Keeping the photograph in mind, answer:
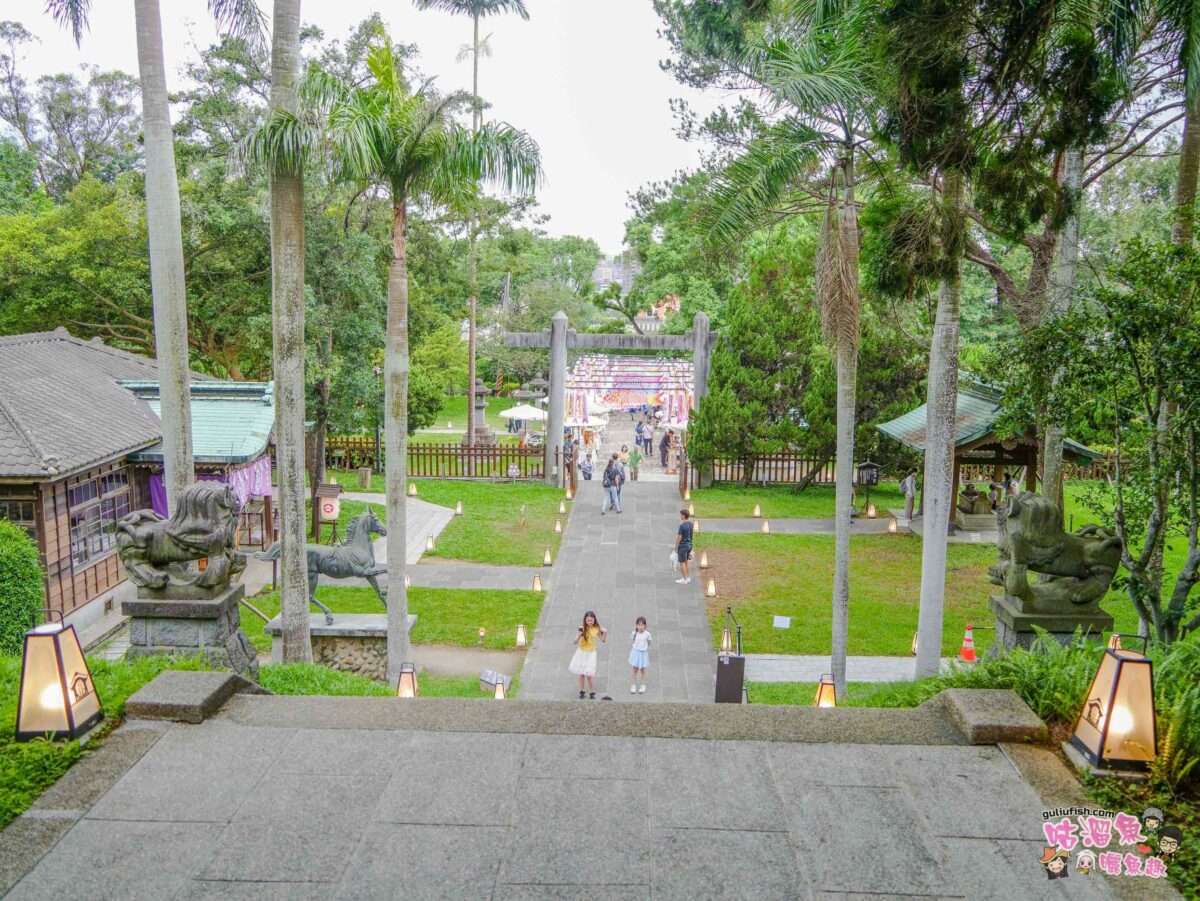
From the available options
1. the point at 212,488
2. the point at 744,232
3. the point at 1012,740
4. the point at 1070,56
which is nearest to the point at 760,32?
the point at 744,232

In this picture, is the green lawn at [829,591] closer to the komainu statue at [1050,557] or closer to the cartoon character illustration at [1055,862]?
the komainu statue at [1050,557]

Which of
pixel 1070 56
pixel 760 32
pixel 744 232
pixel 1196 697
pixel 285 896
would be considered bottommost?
pixel 285 896

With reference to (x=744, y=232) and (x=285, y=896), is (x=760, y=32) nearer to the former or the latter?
(x=744, y=232)

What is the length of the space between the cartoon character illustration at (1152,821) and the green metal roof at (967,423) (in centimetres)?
1317

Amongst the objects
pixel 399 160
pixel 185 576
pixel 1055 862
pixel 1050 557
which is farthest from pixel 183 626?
pixel 1050 557

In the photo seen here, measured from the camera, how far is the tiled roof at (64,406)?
517 inches

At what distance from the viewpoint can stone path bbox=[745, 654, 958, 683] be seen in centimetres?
1290

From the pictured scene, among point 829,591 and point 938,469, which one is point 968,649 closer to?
point 829,591

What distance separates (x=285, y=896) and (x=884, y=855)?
10.2 ft

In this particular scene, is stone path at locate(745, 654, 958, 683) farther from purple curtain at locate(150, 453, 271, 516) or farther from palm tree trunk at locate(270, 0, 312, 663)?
purple curtain at locate(150, 453, 271, 516)

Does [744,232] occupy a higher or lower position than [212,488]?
higher

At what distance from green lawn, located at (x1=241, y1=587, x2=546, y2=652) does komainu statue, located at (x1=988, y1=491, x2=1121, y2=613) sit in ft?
27.3

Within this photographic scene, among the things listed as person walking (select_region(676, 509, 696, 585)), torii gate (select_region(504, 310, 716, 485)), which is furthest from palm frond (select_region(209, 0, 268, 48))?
torii gate (select_region(504, 310, 716, 485))

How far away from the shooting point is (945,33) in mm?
8336
